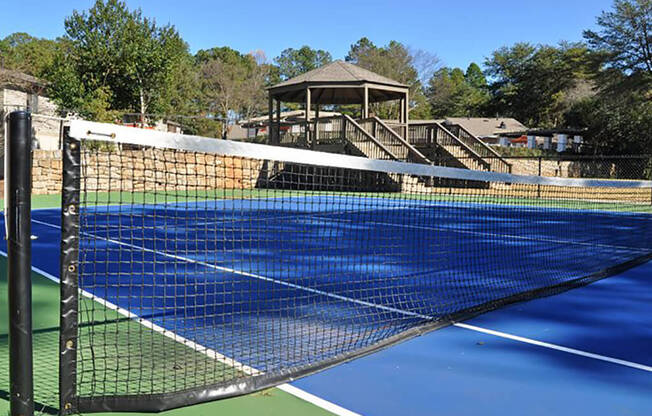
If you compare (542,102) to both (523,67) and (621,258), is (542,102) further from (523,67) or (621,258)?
(621,258)

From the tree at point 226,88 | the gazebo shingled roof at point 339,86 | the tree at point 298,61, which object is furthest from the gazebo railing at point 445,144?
the tree at point 298,61

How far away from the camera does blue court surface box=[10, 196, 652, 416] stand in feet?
11.1

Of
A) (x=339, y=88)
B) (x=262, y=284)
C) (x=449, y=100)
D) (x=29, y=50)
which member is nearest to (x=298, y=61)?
(x=449, y=100)

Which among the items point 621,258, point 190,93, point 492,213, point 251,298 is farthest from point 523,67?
point 251,298

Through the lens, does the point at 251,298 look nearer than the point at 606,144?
Yes

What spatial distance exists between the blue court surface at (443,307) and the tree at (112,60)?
22147mm

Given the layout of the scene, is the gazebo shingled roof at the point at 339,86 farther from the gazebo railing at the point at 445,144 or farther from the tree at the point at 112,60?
the tree at the point at 112,60

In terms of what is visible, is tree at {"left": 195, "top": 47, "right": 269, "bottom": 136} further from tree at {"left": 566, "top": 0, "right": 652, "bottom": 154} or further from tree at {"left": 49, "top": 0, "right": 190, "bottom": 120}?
tree at {"left": 566, "top": 0, "right": 652, "bottom": 154}

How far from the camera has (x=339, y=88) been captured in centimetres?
2748

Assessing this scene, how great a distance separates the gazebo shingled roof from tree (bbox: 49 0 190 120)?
9664 millimetres

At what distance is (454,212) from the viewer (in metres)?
16.0

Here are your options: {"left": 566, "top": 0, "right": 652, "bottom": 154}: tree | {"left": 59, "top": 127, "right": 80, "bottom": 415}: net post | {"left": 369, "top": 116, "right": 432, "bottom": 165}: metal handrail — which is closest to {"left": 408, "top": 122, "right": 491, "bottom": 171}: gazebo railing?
{"left": 369, "top": 116, "right": 432, "bottom": 165}: metal handrail

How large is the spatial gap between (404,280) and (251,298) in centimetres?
200

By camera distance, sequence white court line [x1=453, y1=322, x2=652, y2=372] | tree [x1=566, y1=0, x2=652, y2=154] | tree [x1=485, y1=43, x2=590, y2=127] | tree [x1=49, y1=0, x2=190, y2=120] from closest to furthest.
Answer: white court line [x1=453, y1=322, x2=652, y2=372], tree [x1=49, y1=0, x2=190, y2=120], tree [x1=566, y1=0, x2=652, y2=154], tree [x1=485, y1=43, x2=590, y2=127]
